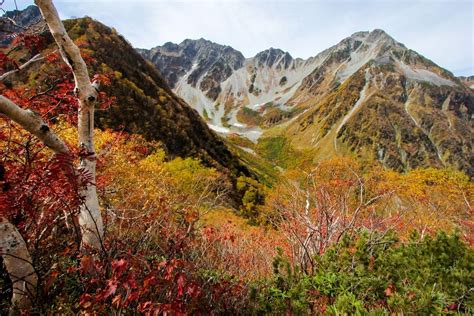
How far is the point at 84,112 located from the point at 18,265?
2.01 m

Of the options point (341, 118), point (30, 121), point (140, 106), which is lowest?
point (30, 121)

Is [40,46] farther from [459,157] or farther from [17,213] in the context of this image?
[459,157]

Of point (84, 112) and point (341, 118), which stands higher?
point (341, 118)

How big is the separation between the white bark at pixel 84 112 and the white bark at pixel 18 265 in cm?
75

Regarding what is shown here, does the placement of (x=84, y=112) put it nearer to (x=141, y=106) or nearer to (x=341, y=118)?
(x=141, y=106)

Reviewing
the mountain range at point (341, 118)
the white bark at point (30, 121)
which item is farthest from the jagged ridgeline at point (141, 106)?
the white bark at point (30, 121)

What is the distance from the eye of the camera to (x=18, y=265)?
3041 millimetres

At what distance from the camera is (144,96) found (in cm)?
4222

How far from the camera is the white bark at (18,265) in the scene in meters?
2.88

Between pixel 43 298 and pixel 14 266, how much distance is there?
51cm

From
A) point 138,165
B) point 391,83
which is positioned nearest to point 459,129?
point 391,83

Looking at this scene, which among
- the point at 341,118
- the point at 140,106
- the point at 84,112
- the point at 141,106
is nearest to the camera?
the point at 84,112

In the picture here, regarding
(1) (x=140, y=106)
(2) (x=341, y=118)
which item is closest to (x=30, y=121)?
(1) (x=140, y=106)

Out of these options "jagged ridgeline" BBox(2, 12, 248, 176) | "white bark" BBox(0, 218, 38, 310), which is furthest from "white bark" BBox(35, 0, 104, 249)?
"jagged ridgeline" BBox(2, 12, 248, 176)
